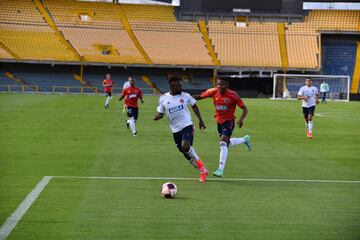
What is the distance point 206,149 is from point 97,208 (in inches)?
419

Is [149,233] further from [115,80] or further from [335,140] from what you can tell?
[115,80]

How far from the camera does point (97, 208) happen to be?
400 inches

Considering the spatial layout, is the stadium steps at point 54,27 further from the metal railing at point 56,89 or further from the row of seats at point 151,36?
the metal railing at point 56,89

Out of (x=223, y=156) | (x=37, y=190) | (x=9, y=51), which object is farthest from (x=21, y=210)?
(x=9, y=51)

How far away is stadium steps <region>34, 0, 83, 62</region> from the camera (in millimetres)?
64375

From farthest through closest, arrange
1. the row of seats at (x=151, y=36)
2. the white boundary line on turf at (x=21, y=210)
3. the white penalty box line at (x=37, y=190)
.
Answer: the row of seats at (x=151, y=36)
the white penalty box line at (x=37, y=190)
the white boundary line on turf at (x=21, y=210)

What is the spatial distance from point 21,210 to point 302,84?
52.8 meters

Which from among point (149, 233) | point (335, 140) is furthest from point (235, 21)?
point (149, 233)

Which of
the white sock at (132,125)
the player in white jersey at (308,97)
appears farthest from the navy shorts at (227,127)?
the player in white jersey at (308,97)

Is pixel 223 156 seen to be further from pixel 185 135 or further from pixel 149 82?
pixel 149 82

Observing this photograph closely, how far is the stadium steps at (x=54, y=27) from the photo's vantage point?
211 feet

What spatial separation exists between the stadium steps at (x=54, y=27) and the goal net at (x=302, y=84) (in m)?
16.9

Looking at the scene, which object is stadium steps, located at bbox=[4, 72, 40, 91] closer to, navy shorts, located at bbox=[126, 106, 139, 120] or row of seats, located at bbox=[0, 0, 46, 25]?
row of seats, located at bbox=[0, 0, 46, 25]

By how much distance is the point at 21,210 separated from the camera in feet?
32.3
